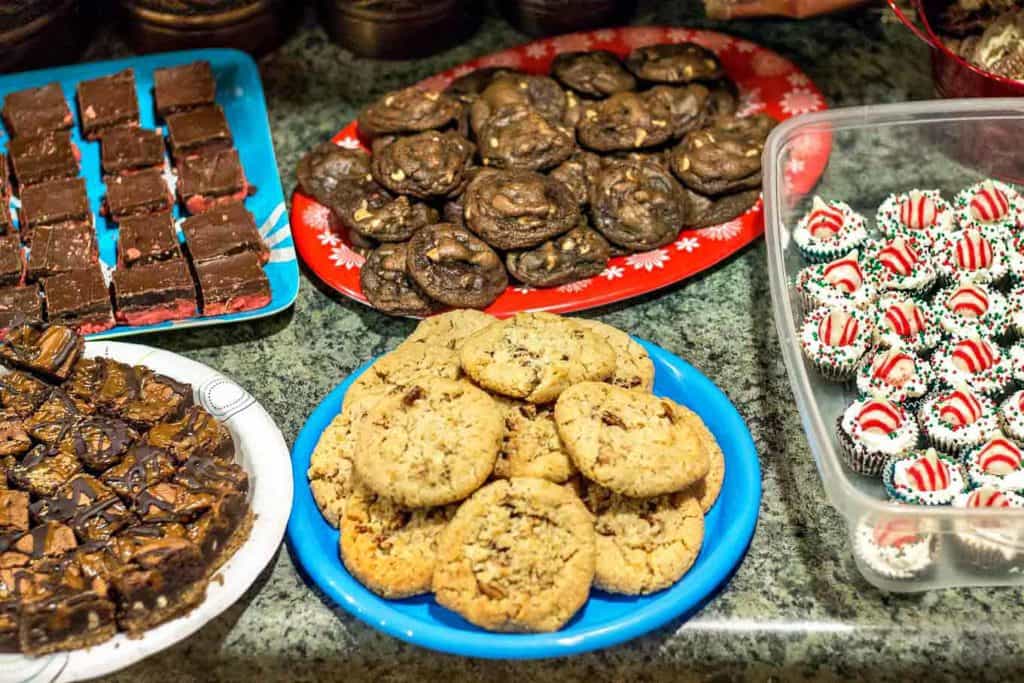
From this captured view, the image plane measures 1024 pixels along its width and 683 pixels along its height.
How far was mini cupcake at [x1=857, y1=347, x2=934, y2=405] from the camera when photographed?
1.79 m

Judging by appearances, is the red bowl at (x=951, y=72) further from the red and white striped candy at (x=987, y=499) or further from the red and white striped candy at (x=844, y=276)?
the red and white striped candy at (x=987, y=499)

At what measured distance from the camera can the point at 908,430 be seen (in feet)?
5.66

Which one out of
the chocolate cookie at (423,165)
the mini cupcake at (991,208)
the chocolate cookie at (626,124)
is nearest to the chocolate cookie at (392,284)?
the chocolate cookie at (423,165)

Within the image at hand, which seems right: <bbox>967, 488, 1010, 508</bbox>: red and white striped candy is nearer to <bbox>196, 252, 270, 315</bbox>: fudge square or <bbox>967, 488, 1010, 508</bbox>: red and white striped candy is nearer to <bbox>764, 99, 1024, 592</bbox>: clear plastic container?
<bbox>764, 99, 1024, 592</bbox>: clear plastic container

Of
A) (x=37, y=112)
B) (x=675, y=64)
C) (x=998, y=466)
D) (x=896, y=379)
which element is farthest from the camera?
(x=37, y=112)

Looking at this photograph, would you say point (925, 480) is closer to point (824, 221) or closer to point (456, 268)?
point (824, 221)

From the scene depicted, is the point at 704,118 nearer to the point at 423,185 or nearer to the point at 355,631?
the point at 423,185

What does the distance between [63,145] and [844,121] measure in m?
1.72

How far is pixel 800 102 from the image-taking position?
2406 mm

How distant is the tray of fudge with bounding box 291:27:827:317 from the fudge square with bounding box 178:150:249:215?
0.13 meters

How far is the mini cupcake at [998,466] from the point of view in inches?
64.5

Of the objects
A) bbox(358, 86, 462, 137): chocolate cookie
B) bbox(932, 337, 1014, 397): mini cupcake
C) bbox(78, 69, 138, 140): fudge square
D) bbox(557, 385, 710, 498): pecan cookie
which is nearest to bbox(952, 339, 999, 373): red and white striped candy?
bbox(932, 337, 1014, 397): mini cupcake

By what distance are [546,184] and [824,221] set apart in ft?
1.81

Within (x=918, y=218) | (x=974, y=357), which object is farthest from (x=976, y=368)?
(x=918, y=218)
